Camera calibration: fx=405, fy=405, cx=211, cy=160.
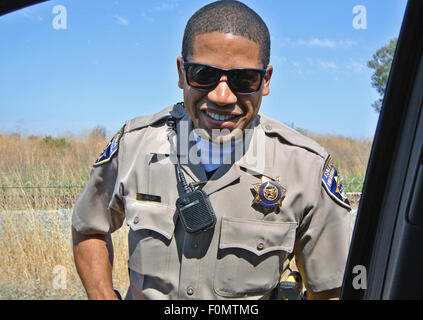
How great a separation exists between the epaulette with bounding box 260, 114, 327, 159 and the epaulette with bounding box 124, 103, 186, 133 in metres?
0.39

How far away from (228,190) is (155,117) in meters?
0.52

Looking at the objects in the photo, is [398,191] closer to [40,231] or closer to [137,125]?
[137,125]

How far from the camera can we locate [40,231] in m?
5.26

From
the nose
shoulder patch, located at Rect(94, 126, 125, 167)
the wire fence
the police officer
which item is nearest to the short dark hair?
the police officer

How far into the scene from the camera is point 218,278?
1607mm

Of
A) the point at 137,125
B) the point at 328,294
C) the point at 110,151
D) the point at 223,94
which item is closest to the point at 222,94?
the point at 223,94

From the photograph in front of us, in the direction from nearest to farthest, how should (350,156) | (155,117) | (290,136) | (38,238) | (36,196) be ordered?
(290,136) < (155,117) < (38,238) < (36,196) < (350,156)

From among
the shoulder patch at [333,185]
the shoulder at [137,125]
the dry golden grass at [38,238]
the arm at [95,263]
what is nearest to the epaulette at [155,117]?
the shoulder at [137,125]

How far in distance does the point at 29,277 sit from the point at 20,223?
80 centimetres

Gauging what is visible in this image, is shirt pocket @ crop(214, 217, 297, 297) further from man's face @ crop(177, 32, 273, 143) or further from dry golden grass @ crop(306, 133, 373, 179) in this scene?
dry golden grass @ crop(306, 133, 373, 179)

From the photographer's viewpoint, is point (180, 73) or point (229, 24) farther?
point (180, 73)

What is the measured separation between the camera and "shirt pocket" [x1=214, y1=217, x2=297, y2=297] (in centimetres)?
161

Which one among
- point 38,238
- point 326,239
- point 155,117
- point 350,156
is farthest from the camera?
point 350,156
